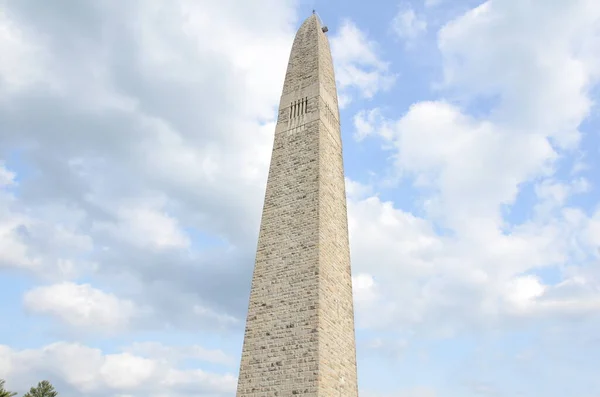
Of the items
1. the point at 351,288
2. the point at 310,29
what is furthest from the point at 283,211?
the point at 310,29

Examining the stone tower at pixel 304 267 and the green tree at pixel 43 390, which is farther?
the green tree at pixel 43 390

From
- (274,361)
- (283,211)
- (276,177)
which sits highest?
(276,177)

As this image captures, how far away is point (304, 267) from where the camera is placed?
53.1ft

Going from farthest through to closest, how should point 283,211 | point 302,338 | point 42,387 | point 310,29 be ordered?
point 42,387, point 310,29, point 283,211, point 302,338

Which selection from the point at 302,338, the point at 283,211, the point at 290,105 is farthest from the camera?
the point at 290,105

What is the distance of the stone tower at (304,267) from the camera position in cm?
1491

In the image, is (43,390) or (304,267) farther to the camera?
(43,390)

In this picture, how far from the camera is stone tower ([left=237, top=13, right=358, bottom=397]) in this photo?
587 inches

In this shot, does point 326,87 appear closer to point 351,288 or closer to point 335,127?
point 335,127

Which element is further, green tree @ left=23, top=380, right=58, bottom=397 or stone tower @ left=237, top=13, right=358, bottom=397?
green tree @ left=23, top=380, right=58, bottom=397

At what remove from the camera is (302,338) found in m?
→ 15.0

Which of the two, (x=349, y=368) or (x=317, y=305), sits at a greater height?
(x=317, y=305)

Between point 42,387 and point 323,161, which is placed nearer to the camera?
point 323,161

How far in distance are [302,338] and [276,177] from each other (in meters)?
6.45
